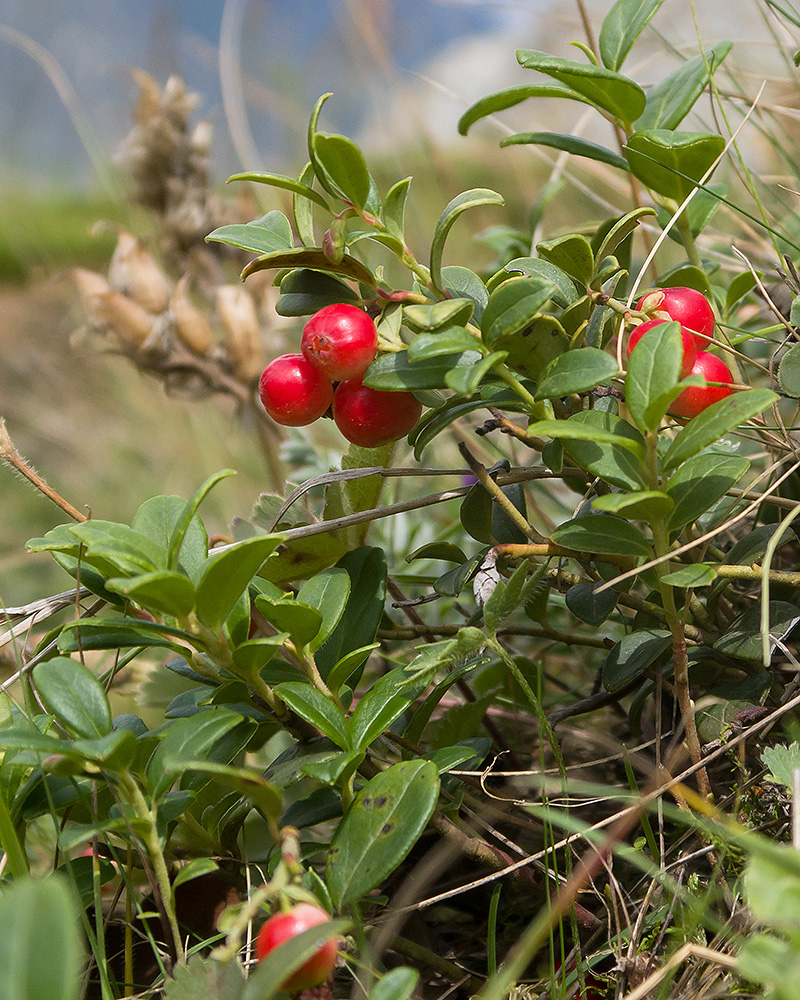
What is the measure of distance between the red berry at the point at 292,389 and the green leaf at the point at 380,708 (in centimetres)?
21

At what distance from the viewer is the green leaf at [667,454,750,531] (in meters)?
0.63

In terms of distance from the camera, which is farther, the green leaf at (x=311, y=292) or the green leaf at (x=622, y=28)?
the green leaf at (x=622, y=28)

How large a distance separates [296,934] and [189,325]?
128 centimetres

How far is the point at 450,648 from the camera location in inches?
24.2

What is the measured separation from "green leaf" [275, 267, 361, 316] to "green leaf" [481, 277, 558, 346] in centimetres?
13

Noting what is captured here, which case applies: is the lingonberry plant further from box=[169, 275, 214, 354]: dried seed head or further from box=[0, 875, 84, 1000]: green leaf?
box=[169, 275, 214, 354]: dried seed head

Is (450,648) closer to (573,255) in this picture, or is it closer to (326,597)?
(326,597)

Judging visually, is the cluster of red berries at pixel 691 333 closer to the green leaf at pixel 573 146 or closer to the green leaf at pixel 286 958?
the green leaf at pixel 573 146

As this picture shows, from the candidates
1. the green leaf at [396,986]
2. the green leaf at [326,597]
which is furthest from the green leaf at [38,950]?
the green leaf at [326,597]

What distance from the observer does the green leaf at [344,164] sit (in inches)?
23.4

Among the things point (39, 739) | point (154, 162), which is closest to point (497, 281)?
point (39, 739)

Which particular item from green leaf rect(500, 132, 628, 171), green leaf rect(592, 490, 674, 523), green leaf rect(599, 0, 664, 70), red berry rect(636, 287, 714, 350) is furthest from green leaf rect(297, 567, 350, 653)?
green leaf rect(599, 0, 664, 70)

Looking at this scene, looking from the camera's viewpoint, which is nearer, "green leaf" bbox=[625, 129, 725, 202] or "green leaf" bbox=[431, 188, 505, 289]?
"green leaf" bbox=[431, 188, 505, 289]

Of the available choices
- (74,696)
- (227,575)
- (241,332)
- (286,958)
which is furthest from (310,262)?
(241,332)
